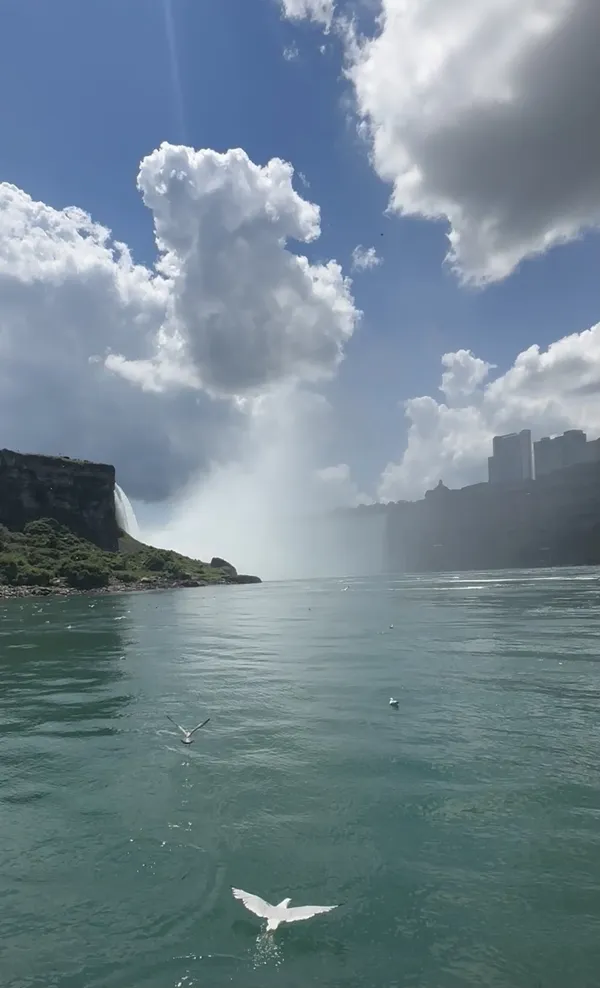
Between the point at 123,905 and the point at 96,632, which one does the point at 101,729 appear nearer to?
the point at 123,905

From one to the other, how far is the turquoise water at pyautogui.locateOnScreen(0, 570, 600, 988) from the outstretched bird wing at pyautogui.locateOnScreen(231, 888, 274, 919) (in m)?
0.16

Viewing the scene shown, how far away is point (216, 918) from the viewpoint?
8906 millimetres

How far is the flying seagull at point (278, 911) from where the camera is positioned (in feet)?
28.2

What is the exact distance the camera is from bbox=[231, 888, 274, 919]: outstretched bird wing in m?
8.80

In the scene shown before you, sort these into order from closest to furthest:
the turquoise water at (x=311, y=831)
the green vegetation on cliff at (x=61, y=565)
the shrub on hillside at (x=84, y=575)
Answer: the turquoise water at (x=311, y=831)
the green vegetation on cliff at (x=61, y=565)
the shrub on hillside at (x=84, y=575)

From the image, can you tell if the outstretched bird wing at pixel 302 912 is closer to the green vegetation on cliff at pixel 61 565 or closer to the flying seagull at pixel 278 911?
the flying seagull at pixel 278 911

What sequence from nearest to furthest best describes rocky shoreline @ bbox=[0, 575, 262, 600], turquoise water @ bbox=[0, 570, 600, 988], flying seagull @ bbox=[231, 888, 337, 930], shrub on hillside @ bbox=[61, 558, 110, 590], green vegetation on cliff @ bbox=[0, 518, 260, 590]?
turquoise water @ bbox=[0, 570, 600, 988] < flying seagull @ bbox=[231, 888, 337, 930] < rocky shoreline @ bbox=[0, 575, 262, 600] < green vegetation on cliff @ bbox=[0, 518, 260, 590] < shrub on hillside @ bbox=[61, 558, 110, 590]

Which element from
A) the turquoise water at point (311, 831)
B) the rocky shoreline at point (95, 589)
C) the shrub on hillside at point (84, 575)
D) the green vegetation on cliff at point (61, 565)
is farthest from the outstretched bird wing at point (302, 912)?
the shrub on hillside at point (84, 575)

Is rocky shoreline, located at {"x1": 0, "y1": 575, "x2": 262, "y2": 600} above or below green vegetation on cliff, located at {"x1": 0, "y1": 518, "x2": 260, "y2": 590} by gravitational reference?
below

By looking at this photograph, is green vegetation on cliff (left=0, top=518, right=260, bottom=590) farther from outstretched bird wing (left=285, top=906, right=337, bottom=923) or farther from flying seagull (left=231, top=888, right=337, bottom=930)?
outstretched bird wing (left=285, top=906, right=337, bottom=923)

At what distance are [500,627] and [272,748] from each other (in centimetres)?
3076

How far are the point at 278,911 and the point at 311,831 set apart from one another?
2872 millimetres

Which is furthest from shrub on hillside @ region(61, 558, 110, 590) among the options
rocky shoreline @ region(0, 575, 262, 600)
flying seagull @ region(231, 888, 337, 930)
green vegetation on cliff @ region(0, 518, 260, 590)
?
flying seagull @ region(231, 888, 337, 930)

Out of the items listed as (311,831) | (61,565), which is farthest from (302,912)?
(61,565)
